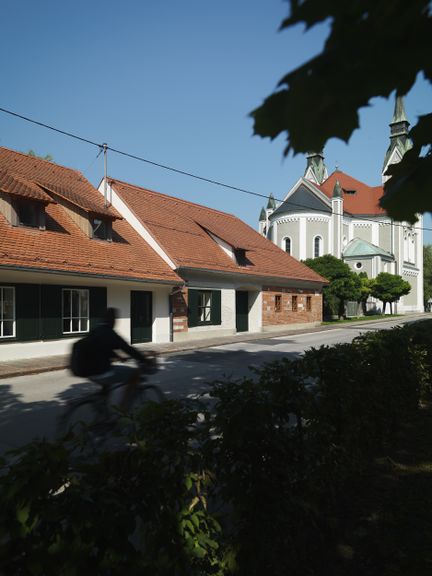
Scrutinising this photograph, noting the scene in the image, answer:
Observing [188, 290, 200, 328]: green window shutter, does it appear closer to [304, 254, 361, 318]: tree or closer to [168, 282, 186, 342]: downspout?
[168, 282, 186, 342]: downspout

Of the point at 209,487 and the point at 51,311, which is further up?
the point at 51,311

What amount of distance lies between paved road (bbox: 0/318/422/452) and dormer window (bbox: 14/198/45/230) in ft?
20.1

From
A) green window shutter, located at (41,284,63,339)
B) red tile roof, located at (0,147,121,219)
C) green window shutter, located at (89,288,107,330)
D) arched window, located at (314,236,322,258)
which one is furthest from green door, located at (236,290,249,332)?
arched window, located at (314,236,322,258)

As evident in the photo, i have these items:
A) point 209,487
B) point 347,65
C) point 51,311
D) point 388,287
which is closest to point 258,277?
point 51,311

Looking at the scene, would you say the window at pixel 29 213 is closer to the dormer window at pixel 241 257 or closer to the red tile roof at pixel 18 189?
the red tile roof at pixel 18 189

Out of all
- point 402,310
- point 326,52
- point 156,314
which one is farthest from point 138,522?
point 402,310

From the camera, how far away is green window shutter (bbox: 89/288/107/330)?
15.9m

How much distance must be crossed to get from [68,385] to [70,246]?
283 inches

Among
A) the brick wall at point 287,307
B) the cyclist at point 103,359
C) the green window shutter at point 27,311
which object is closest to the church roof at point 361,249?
the brick wall at point 287,307

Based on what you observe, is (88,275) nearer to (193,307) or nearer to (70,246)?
(70,246)

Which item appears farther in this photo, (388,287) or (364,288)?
(388,287)

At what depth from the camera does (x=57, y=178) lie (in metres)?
19.9

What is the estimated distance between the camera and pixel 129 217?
21.2 m

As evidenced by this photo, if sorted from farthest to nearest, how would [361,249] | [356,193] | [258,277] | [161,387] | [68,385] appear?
[356,193]
[361,249]
[258,277]
[68,385]
[161,387]
